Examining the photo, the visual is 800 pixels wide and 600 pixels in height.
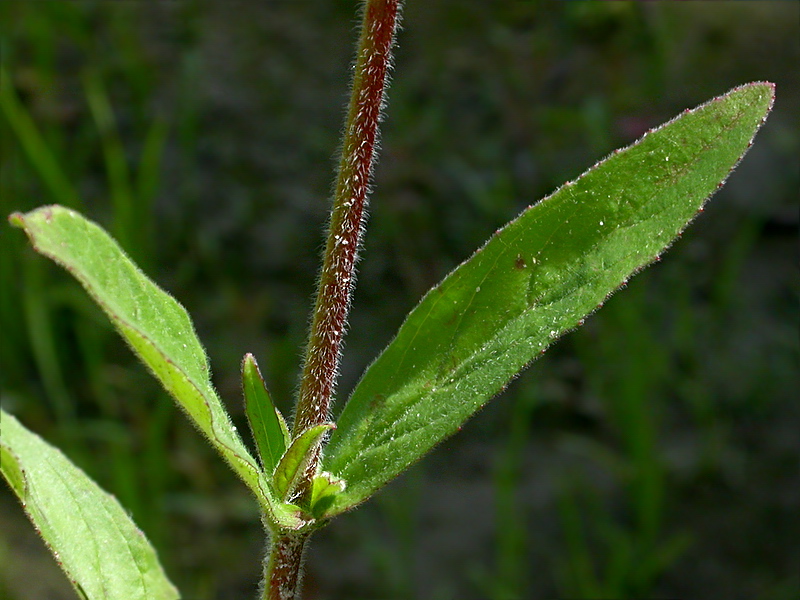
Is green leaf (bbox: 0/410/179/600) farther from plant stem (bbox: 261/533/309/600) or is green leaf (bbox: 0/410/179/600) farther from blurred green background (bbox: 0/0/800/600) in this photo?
blurred green background (bbox: 0/0/800/600)

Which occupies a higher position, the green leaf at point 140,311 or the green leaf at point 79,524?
the green leaf at point 140,311

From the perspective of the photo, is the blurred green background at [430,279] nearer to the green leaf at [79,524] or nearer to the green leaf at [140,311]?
the green leaf at [79,524]

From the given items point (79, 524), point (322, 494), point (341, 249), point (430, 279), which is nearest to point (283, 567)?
point (322, 494)

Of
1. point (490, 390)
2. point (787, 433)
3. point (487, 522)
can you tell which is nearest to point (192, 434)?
point (487, 522)

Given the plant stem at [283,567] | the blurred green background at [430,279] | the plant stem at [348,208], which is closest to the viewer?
the plant stem at [348,208]

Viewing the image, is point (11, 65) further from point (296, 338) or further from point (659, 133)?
point (659, 133)

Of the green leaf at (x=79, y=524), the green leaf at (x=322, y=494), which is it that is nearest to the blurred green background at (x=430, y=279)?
the green leaf at (x=79, y=524)

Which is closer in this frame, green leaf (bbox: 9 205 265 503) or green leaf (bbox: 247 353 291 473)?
green leaf (bbox: 9 205 265 503)

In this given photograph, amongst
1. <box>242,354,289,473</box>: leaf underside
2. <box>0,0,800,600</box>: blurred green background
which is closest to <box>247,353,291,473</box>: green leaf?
<box>242,354,289,473</box>: leaf underside
